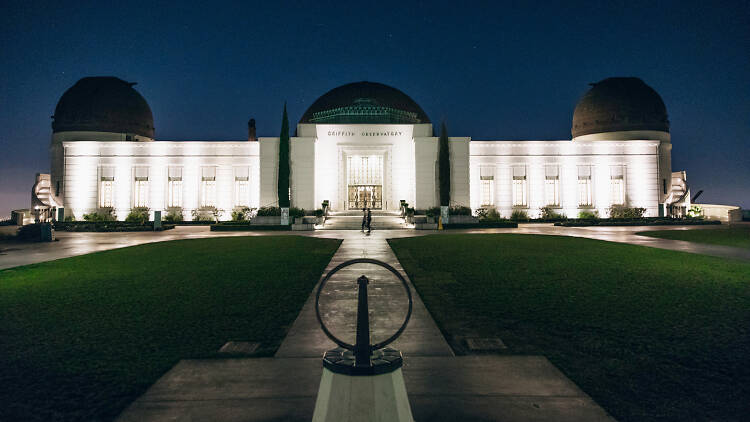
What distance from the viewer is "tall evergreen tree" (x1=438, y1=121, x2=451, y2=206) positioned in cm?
3441

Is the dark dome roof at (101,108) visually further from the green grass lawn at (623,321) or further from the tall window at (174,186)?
the green grass lawn at (623,321)

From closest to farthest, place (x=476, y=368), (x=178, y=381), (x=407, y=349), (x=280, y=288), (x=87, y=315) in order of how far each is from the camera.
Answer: (x=178, y=381) < (x=476, y=368) < (x=407, y=349) < (x=87, y=315) < (x=280, y=288)

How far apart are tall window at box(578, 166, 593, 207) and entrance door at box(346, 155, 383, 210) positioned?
2035 centimetres

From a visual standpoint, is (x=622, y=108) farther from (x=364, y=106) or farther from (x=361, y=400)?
(x=361, y=400)

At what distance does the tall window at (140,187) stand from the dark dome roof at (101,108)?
7.64 meters

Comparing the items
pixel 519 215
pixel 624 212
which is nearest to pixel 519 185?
pixel 519 215

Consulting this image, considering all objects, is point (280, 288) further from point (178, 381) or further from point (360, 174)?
point (360, 174)

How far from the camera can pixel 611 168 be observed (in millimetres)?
40219

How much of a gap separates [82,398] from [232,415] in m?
1.53

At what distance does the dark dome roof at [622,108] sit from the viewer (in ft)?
143

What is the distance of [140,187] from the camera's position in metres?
38.9

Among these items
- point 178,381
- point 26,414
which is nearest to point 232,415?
point 178,381

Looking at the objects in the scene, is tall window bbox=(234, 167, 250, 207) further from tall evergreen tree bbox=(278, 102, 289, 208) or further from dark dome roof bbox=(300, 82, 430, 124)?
dark dome roof bbox=(300, 82, 430, 124)

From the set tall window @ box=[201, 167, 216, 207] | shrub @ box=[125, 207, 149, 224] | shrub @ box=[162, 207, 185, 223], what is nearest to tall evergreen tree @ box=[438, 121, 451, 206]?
tall window @ box=[201, 167, 216, 207]
